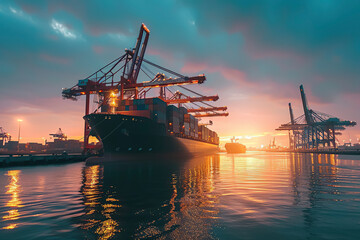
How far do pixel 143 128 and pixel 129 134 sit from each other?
120 inches

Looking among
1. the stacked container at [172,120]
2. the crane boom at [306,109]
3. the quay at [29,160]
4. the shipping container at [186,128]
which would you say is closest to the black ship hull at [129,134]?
the stacked container at [172,120]

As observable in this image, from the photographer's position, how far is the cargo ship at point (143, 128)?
3472 centimetres

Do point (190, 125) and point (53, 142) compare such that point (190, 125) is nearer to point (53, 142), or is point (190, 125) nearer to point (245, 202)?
point (245, 202)

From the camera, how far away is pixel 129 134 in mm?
35625

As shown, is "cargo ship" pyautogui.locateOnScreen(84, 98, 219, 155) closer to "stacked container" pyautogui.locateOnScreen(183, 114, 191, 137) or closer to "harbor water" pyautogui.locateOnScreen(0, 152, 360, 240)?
"stacked container" pyautogui.locateOnScreen(183, 114, 191, 137)

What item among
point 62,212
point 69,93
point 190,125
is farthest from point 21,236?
point 69,93

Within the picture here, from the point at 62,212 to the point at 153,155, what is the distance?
33.1 m

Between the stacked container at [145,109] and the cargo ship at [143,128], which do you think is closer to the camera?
the cargo ship at [143,128]

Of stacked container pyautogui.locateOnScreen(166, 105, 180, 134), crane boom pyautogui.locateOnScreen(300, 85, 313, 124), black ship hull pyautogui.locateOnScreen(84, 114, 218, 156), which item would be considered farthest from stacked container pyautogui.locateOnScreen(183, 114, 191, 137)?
crane boom pyautogui.locateOnScreen(300, 85, 313, 124)

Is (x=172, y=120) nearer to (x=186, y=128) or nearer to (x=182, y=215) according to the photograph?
(x=186, y=128)

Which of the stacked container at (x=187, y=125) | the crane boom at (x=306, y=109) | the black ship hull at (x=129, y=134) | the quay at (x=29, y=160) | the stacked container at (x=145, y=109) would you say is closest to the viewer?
the quay at (x=29, y=160)

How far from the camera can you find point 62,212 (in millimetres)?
7762

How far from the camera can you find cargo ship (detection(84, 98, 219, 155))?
114 ft

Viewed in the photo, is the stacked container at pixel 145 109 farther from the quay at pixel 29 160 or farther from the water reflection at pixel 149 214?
the water reflection at pixel 149 214
